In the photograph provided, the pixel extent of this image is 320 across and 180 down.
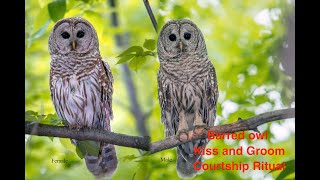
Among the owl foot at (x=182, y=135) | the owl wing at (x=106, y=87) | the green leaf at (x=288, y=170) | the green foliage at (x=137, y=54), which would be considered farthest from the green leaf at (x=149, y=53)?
the green leaf at (x=288, y=170)

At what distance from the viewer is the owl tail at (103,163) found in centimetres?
183

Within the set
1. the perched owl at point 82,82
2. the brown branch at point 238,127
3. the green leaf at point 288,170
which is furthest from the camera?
the perched owl at point 82,82

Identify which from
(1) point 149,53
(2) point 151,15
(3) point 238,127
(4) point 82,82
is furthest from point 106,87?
(3) point 238,127

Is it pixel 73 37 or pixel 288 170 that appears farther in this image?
pixel 73 37

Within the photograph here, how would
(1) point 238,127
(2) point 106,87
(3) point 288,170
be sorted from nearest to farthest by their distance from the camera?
(3) point 288,170
(1) point 238,127
(2) point 106,87

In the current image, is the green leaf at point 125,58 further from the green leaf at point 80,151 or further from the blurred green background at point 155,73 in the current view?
the green leaf at point 80,151

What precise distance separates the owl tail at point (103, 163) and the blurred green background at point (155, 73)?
2cm

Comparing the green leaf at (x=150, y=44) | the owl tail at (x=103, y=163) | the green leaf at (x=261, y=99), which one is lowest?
the owl tail at (x=103, y=163)

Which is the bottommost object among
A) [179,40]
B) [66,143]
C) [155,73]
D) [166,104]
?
[66,143]

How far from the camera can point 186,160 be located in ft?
6.00

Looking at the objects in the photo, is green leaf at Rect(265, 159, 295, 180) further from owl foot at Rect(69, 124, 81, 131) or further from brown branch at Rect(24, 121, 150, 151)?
owl foot at Rect(69, 124, 81, 131)

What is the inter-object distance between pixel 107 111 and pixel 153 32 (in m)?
0.32

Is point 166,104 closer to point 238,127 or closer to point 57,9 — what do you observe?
point 238,127

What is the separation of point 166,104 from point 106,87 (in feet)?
0.71
